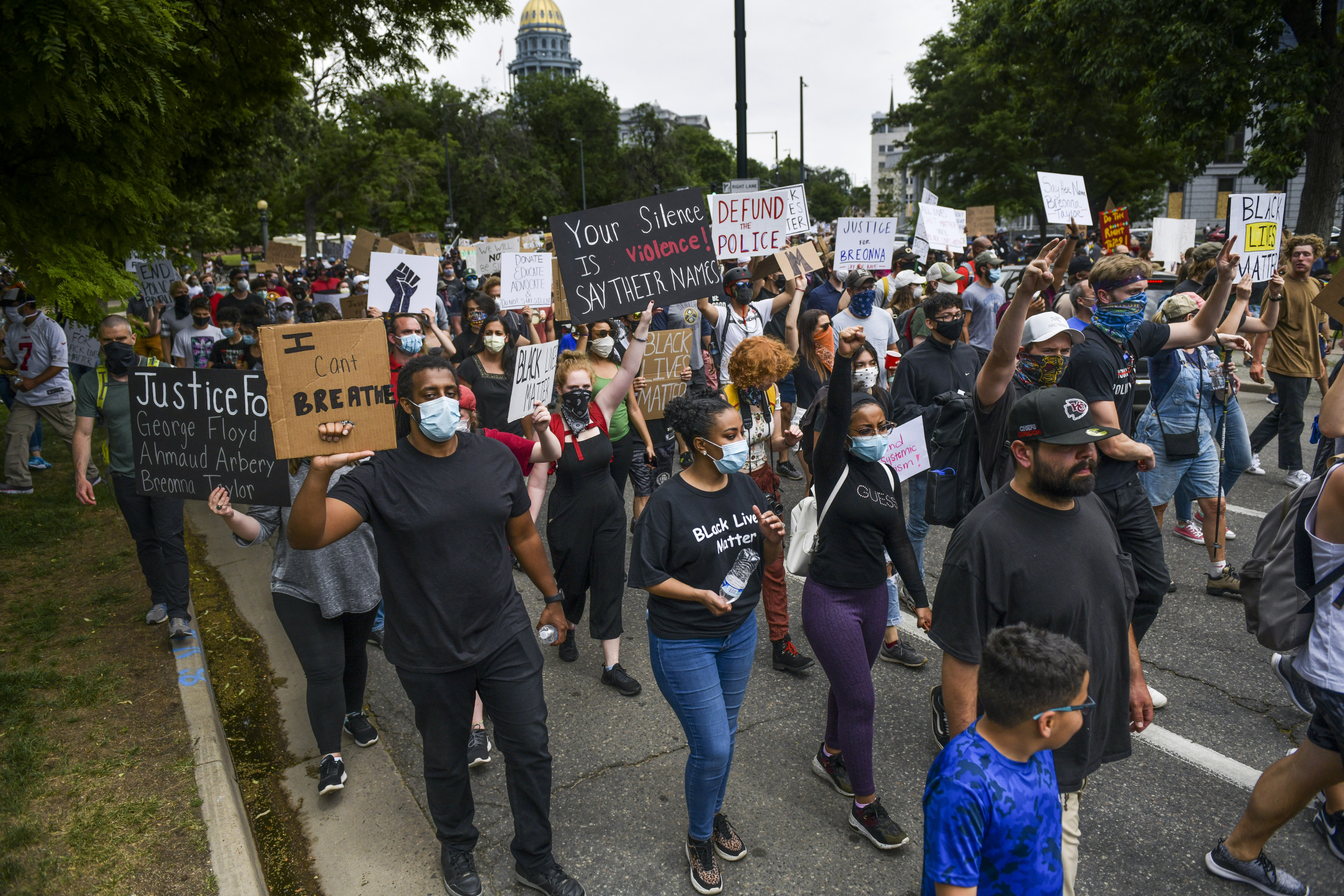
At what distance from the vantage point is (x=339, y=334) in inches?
129

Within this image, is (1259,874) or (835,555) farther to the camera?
(835,555)

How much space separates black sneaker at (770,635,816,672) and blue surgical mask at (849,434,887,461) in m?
1.63

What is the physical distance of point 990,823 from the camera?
2.07 m

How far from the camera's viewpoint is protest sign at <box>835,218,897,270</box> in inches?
409

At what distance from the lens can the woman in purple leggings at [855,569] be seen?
3.51m

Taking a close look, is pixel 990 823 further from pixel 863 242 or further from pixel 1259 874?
pixel 863 242

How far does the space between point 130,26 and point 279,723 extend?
344 cm

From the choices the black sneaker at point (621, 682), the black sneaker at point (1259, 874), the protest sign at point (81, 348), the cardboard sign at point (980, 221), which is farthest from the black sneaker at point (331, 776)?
the cardboard sign at point (980, 221)

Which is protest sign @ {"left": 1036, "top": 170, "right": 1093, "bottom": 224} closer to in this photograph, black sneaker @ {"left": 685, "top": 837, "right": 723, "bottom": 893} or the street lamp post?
black sneaker @ {"left": 685, "top": 837, "right": 723, "bottom": 893}

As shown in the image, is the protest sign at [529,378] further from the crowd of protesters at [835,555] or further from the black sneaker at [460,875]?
the black sneaker at [460,875]

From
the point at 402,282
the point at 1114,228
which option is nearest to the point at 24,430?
the point at 402,282

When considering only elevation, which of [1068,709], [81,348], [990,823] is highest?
[81,348]

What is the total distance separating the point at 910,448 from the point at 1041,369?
2.51 feet

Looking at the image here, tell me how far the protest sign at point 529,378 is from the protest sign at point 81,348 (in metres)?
6.55
